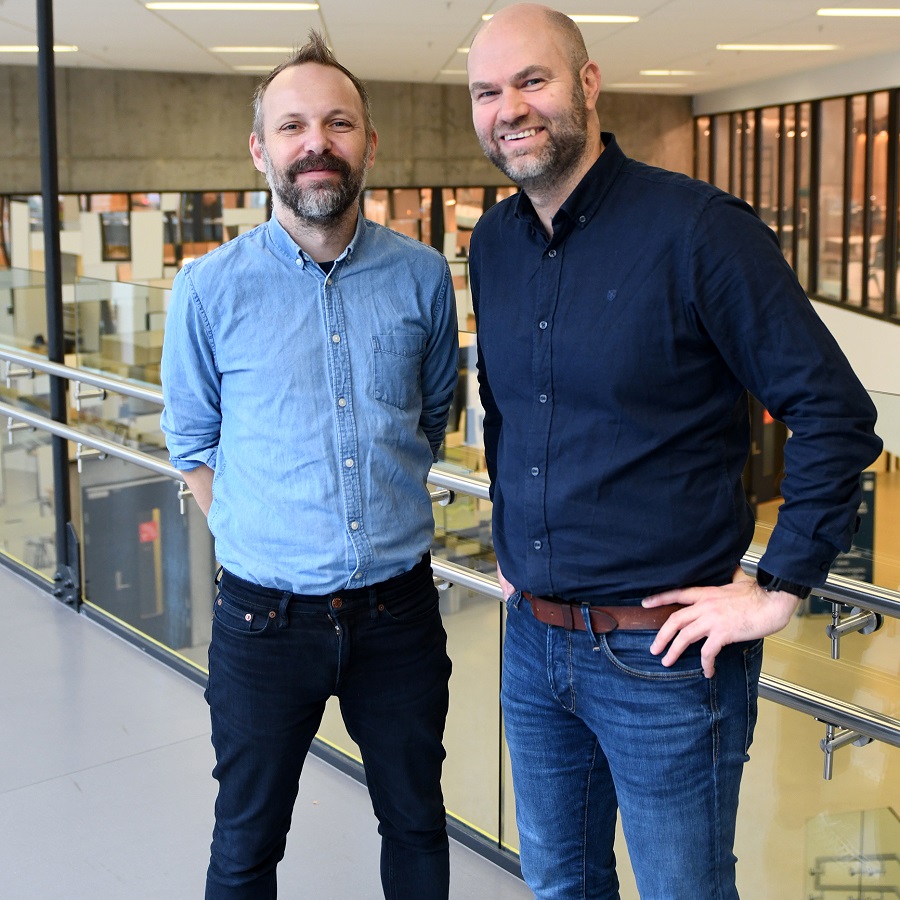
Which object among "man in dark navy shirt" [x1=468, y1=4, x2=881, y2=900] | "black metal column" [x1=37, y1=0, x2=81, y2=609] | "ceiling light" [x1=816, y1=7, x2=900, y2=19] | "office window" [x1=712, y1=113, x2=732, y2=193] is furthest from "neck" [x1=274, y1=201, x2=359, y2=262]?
"office window" [x1=712, y1=113, x2=732, y2=193]

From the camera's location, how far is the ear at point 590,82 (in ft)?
5.04

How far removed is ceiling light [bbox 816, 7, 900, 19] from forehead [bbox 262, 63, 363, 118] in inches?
366

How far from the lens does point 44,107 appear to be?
4039 millimetres

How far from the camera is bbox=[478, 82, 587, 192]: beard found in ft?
4.90

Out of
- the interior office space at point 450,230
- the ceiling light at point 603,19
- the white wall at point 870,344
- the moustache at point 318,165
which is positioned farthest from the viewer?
the white wall at point 870,344

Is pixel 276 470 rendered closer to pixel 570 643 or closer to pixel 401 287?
pixel 401 287

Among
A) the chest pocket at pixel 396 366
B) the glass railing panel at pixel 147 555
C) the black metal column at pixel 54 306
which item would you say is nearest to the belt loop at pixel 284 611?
the chest pocket at pixel 396 366

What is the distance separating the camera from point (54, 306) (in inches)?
166

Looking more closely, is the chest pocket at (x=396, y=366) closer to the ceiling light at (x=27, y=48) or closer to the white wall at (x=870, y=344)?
the white wall at (x=870, y=344)

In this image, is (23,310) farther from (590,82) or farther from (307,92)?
(590,82)

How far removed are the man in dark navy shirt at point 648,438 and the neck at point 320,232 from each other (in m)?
0.31

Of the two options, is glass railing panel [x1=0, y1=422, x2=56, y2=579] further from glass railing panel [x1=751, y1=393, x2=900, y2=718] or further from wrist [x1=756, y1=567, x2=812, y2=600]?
wrist [x1=756, y1=567, x2=812, y2=600]

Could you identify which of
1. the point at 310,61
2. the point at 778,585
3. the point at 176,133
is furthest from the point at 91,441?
the point at 176,133

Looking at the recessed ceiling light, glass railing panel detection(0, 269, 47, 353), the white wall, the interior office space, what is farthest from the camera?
the recessed ceiling light
